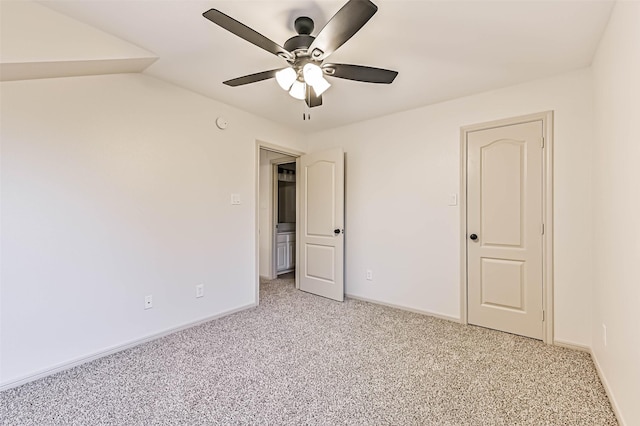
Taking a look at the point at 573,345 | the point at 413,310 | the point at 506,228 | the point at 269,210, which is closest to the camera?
the point at 573,345

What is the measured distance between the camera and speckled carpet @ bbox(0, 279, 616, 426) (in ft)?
5.35

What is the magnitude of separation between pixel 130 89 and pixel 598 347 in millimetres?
4135

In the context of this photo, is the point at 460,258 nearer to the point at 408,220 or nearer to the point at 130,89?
the point at 408,220

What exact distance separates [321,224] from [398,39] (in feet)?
8.04

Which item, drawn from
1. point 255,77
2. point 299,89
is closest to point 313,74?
point 299,89

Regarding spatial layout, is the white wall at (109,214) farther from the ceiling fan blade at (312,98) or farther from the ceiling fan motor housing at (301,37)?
the ceiling fan motor housing at (301,37)

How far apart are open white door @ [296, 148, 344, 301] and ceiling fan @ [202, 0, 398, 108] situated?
1.74m

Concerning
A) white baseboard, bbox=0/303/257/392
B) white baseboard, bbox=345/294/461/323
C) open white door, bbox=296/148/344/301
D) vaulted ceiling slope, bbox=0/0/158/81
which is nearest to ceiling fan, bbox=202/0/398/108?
vaulted ceiling slope, bbox=0/0/158/81

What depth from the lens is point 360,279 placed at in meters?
3.78

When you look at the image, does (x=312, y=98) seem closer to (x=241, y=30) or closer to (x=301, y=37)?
(x=301, y=37)

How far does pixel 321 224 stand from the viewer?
13.0 feet

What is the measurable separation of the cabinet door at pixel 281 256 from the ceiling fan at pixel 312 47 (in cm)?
344

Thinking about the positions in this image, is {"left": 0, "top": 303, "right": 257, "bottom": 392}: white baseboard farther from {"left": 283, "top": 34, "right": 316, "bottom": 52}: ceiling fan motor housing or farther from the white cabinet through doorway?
{"left": 283, "top": 34, "right": 316, "bottom": 52}: ceiling fan motor housing

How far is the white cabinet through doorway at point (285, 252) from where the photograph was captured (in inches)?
204
